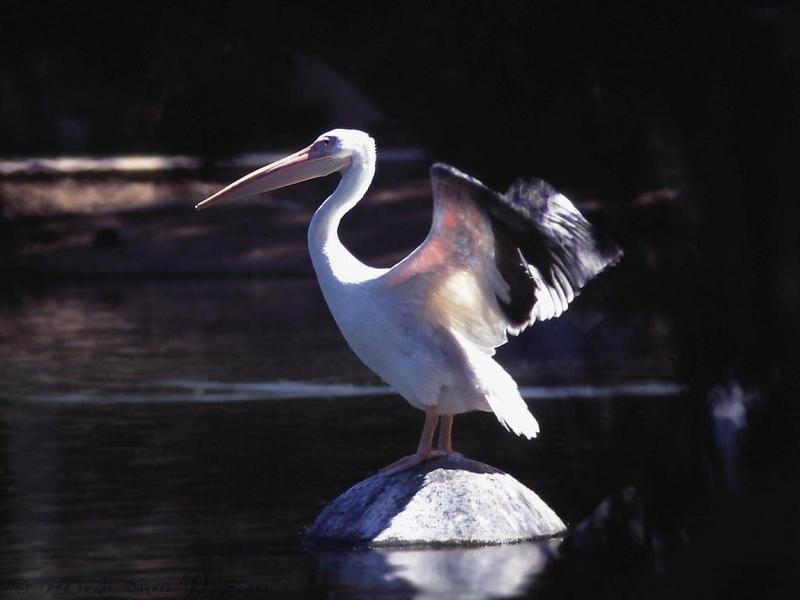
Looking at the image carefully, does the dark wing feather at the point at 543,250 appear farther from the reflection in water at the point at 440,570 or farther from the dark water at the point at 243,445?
the reflection in water at the point at 440,570

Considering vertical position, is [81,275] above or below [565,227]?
below

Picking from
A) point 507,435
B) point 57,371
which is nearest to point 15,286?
point 57,371

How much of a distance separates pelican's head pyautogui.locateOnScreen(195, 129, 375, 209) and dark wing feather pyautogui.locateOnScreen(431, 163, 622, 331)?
35.0 inches

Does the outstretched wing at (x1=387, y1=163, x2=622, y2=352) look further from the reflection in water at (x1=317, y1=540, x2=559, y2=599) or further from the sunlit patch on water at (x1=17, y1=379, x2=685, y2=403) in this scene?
the sunlit patch on water at (x1=17, y1=379, x2=685, y2=403)

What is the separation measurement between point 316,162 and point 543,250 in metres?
1.36

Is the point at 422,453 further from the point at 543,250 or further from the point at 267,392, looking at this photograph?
the point at 267,392

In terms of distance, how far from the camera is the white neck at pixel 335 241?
25.9ft

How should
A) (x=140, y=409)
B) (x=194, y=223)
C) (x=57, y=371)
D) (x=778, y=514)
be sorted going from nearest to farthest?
(x=778, y=514)
(x=140, y=409)
(x=57, y=371)
(x=194, y=223)

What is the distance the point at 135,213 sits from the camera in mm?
24516

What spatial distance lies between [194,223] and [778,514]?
19152mm

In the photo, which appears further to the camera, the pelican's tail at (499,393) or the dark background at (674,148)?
the pelican's tail at (499,393)

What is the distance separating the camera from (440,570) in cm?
725

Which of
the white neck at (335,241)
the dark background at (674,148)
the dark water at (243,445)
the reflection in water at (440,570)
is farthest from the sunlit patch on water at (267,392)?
the reflection in water at (440,570)

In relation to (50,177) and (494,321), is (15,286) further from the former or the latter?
(494,321)
